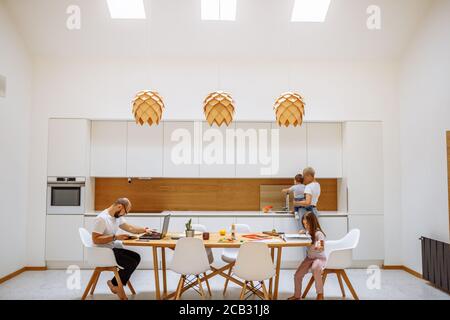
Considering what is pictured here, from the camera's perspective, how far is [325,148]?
618 cm

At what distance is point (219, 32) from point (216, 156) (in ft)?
6.39

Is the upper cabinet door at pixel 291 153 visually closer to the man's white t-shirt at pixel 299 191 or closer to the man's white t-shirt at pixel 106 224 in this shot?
the man's white t-shirt at pixel 299 191

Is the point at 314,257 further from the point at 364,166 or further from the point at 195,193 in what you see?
the point at 195,193

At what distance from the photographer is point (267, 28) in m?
5.61

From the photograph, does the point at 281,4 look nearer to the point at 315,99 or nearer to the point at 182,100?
the point at 315,99

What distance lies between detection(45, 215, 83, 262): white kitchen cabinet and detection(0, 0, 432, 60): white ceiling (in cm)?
265

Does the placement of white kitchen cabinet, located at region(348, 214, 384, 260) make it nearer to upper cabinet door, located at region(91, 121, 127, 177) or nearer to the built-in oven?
upper cabinet door, located at region(91, 121, 127, 177)

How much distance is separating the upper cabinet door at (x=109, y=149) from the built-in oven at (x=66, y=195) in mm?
332

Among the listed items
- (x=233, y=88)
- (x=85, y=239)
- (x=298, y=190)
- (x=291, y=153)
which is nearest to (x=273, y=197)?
(x=298, y=190)

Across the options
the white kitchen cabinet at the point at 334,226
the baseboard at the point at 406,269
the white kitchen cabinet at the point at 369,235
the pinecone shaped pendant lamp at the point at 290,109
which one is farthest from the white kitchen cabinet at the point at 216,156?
the baseboard at the point at 406,269

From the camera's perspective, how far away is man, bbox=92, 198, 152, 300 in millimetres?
4051

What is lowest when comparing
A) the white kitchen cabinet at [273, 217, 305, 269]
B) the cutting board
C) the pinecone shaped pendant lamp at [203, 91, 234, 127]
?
the white kitchen cabinet at [273, 217, 305, 269]

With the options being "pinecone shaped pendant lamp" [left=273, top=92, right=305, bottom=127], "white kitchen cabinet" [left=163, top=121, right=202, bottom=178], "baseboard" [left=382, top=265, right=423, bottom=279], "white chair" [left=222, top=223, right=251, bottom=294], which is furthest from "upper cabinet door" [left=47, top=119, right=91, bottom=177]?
"baseboard" [left=382, top=265, right=423, bottom=279]

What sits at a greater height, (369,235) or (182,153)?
(182,153)
